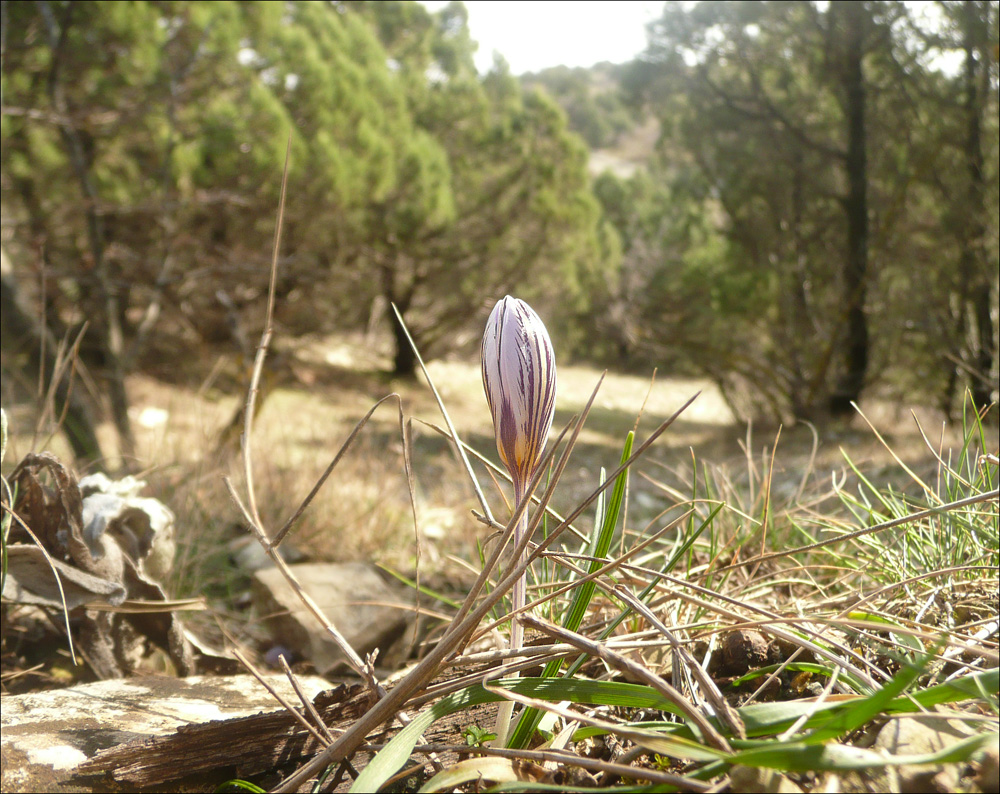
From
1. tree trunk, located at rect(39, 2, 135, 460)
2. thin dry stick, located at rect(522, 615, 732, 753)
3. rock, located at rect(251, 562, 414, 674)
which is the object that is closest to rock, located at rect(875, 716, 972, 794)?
A: thin dry stick, located at rect(522, 615, 732, 753)

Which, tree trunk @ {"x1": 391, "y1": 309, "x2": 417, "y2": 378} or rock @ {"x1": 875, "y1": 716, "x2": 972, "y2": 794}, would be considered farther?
tree trunk @ {"x1": 391, "y1": 309, "x2": 417, "y2": 378}

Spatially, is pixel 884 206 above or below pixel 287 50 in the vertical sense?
below

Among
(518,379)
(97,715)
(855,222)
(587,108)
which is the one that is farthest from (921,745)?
(587,108)

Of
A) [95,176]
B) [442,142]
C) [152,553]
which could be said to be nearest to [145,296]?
[95,176]

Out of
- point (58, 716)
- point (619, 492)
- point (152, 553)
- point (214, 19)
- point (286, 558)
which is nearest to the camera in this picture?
point (619, 492)

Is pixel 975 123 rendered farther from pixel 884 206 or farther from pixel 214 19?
pixel 214 19

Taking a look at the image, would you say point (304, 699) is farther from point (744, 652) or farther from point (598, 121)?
point (598, 121)

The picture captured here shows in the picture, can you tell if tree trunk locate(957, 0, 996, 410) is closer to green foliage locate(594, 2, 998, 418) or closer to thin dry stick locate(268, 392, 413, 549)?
green foliage locate(594, 2, 998, 418)
